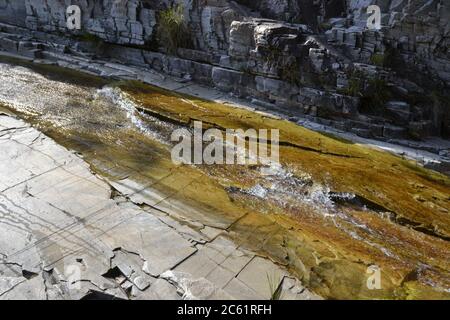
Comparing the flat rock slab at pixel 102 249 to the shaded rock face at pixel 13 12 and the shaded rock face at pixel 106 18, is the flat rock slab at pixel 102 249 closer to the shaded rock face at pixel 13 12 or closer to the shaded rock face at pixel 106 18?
the shaded rock face at pixel 106 18

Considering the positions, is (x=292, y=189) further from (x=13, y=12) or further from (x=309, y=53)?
A: (x=13, y=12)

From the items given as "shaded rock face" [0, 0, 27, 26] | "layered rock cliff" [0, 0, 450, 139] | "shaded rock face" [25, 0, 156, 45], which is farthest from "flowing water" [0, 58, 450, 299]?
"shaded rock face" [0, 0, 27, 26]

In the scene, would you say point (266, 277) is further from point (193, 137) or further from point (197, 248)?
point (193, 137)

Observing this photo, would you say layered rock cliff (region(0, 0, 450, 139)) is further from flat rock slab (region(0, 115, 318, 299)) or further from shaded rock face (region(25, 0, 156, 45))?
flat rock slab (region(0, 115, 318, 299))

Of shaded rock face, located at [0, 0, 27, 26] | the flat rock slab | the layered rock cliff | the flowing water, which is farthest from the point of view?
shaded rock face, located at [0, 0, 27, 26]

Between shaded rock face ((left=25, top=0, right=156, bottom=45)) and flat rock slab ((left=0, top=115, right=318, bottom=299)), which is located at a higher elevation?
shaded rock face ((left=25, top=0, right=156, bottom=45))

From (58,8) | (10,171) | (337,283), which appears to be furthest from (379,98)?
(58,8)
